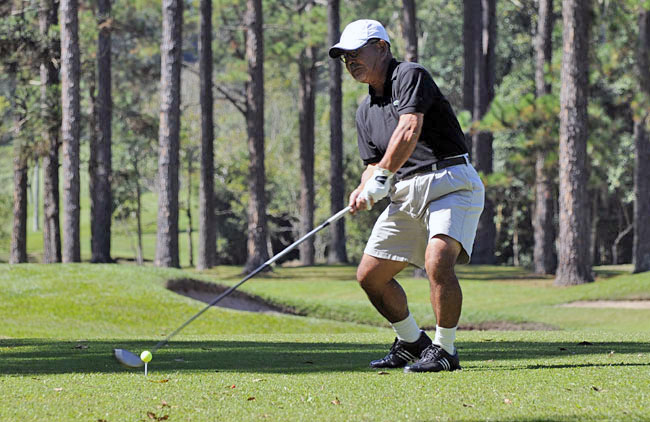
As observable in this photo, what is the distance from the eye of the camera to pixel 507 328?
18.0 meters

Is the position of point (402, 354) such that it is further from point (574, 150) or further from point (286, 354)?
point (574, 150)

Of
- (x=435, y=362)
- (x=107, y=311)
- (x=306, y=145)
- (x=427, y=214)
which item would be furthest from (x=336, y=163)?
(x=435, y=362)

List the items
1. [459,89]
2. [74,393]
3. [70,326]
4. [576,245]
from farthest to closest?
[459,89] → [576,245] → [70,326] → [74,393]

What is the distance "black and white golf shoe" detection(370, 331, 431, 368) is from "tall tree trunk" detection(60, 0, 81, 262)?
20703 mm

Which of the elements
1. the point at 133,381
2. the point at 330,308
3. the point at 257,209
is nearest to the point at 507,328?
the point at 330,308

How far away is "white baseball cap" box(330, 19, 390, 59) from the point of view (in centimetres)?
662

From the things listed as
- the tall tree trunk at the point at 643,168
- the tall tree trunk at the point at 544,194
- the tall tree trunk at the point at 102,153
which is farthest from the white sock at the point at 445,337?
the tall tree trunk at the point at 102,153

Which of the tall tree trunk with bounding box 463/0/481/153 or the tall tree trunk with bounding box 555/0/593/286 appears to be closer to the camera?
the tall tree trunk with bounding box 555/0/593/286

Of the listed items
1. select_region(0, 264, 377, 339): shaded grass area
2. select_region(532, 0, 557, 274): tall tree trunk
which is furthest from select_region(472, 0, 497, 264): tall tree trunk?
select_region(0, 264, 377, 339): shaded grass area

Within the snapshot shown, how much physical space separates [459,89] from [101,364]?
50083 mm

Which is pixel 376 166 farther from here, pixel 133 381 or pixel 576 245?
pixel 576 245

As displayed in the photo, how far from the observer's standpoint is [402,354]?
707 centimetres

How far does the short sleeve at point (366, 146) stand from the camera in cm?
694

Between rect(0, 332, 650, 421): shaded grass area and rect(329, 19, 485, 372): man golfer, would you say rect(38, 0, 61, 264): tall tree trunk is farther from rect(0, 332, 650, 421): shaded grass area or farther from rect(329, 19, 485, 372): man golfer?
rect(329, 19, 485, 372): man golfer
